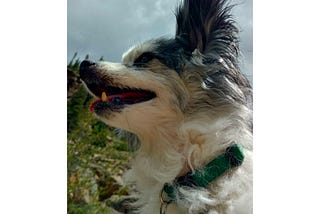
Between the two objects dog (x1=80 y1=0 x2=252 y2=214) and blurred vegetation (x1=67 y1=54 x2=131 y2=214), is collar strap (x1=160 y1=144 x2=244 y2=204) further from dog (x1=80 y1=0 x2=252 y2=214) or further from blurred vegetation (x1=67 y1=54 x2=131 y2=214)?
Answer: blurred vegetation (x1=67 y1=54 x2=131 y2=214)

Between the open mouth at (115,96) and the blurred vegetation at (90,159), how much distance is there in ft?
0.15

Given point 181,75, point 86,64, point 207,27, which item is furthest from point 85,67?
point 207,27

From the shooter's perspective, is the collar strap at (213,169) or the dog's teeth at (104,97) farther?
the dog's teeth at (104,97)

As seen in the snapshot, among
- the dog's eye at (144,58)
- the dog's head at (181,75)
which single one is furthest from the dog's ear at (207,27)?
the dog's eye at (144,58)

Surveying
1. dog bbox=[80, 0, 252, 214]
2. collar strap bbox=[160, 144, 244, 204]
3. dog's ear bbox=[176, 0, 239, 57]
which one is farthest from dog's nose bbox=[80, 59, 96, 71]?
collar strap bbox=[160, 144, 244, 204]

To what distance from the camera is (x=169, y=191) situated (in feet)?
6.48

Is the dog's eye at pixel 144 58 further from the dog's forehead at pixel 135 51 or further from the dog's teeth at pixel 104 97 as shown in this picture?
the dog's teeth at pixel 104 97

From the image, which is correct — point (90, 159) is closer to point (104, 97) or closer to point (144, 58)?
point (104, 97)

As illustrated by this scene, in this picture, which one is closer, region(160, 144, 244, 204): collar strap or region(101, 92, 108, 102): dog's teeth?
region(160, 144, 244, 204): collar strap

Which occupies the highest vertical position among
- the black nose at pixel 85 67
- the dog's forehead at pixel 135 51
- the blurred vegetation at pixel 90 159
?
the dog's forehead at pixel 135 51

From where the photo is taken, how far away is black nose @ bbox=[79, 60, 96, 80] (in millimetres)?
2012

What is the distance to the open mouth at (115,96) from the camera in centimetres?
200

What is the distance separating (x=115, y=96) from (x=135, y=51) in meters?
0.17
